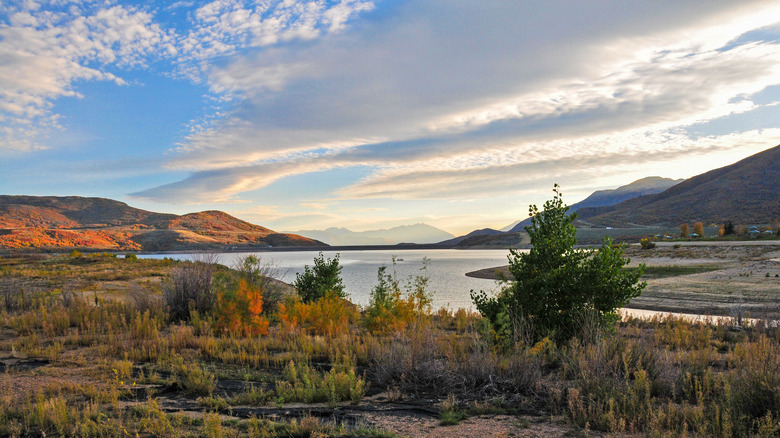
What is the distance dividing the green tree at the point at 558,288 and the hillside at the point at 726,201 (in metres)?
123

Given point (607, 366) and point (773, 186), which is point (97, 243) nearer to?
point (607, 366)

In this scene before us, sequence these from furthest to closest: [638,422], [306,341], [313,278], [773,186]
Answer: [773,186] < [313,278] < [306,341] < [638,422]

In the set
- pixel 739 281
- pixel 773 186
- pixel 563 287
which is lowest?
pixel 739 281

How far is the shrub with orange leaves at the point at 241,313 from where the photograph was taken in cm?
→ 1135

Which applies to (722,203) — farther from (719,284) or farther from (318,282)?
(318,282)

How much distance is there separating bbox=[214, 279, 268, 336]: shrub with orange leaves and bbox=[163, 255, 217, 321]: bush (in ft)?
7.33

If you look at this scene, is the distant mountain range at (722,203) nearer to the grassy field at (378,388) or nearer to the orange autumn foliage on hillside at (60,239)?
the orange autumn foliage on hillside at (60,239)

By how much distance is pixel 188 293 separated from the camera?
46.0ft

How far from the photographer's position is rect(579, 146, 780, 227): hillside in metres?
117

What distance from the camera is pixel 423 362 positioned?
714cm

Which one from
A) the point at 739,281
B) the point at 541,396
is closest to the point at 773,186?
the point at 739,281

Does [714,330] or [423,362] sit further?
[714,330]

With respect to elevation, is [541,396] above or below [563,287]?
below

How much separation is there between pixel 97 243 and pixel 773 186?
202 metres
